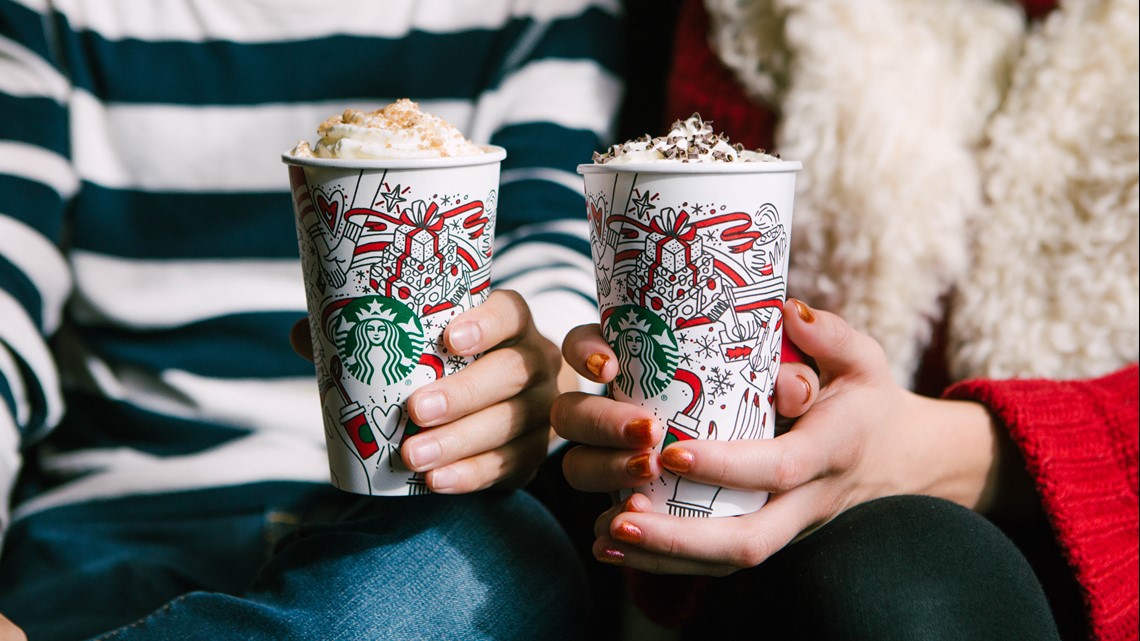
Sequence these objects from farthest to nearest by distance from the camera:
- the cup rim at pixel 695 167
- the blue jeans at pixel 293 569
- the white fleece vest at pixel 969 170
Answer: the white fleece vest at pixel 969 170, the blue jeans at pixel 293 569, the cup rim at pixel 695 167

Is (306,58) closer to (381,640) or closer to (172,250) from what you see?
(172,250)

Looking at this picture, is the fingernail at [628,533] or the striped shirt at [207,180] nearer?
the fingernail at [628,533]

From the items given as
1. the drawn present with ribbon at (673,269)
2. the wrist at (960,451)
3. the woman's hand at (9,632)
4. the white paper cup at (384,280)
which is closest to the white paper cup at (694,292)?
the drawn present with ribbon at (673,269)

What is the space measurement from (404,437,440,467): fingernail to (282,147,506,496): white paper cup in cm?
2

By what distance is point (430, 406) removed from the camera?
685 mm

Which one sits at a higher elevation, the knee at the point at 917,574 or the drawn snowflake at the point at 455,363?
the drawn snowflake at the point at 455,363

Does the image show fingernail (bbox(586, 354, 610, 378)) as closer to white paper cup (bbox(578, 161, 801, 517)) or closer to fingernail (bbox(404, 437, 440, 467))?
white paper cup (bbox(578, 161, 801, 517))

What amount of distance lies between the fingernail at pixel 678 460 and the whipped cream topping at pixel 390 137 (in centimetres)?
27

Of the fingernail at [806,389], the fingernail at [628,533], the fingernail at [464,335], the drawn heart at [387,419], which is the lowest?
the fingernail at [628,533]

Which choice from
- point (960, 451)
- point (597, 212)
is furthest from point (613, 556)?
point (960, 451)

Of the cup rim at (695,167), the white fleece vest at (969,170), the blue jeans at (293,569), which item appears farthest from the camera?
the white fleece vest at (969,170)

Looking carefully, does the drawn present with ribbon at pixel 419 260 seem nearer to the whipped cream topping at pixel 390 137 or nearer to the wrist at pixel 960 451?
the whipped cream topping at pixel 390 137

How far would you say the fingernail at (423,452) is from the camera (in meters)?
0.69

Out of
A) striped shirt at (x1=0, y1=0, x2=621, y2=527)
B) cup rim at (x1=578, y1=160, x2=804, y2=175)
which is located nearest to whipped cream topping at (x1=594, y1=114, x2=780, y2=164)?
cup rim at (x1=578, y1=160, x2=804, y2=175)
